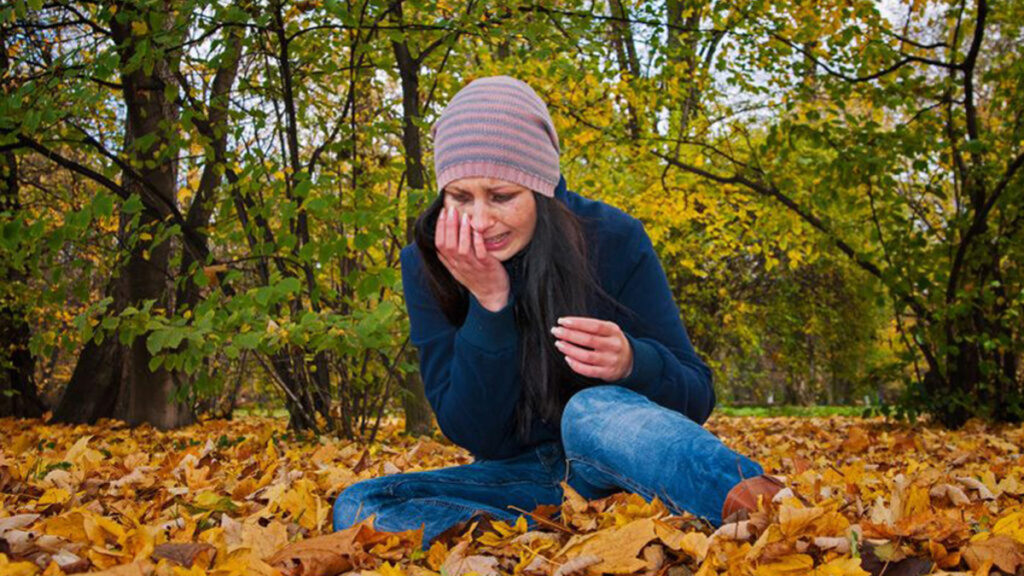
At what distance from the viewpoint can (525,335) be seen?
2.22 meters

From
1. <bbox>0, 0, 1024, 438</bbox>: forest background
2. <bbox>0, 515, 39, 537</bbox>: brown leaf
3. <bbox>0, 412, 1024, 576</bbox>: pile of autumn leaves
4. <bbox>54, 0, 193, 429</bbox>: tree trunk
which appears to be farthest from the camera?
<bbox>54, 0, 193, 429</bbox>: tree trunk

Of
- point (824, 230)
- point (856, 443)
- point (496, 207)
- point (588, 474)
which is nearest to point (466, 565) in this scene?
point (588, 474)

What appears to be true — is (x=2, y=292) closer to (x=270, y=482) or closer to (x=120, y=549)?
(x=270, y=482)

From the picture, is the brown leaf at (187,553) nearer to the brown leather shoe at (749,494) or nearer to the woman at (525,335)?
the woman at (525,335)

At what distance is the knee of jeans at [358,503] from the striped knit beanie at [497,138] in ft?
2.71

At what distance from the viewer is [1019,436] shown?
16.7ft

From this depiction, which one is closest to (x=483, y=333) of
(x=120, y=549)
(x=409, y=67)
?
(x=120, y=549)

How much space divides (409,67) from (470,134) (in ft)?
10.5

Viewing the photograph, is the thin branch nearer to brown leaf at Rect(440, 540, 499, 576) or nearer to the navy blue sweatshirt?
the navy blue sweatshirt

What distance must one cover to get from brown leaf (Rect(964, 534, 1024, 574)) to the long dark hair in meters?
0.98

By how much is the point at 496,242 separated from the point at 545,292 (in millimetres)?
188

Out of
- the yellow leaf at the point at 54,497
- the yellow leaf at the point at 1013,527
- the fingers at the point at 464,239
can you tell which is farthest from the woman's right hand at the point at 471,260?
the yellow leaf at the point at 54,497

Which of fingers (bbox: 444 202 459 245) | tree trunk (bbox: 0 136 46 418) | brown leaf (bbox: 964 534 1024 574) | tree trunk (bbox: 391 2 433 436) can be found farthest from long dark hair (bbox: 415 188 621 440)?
tree trunk (bbox: 0 136 46 418)

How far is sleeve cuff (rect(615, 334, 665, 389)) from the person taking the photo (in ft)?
6.69
